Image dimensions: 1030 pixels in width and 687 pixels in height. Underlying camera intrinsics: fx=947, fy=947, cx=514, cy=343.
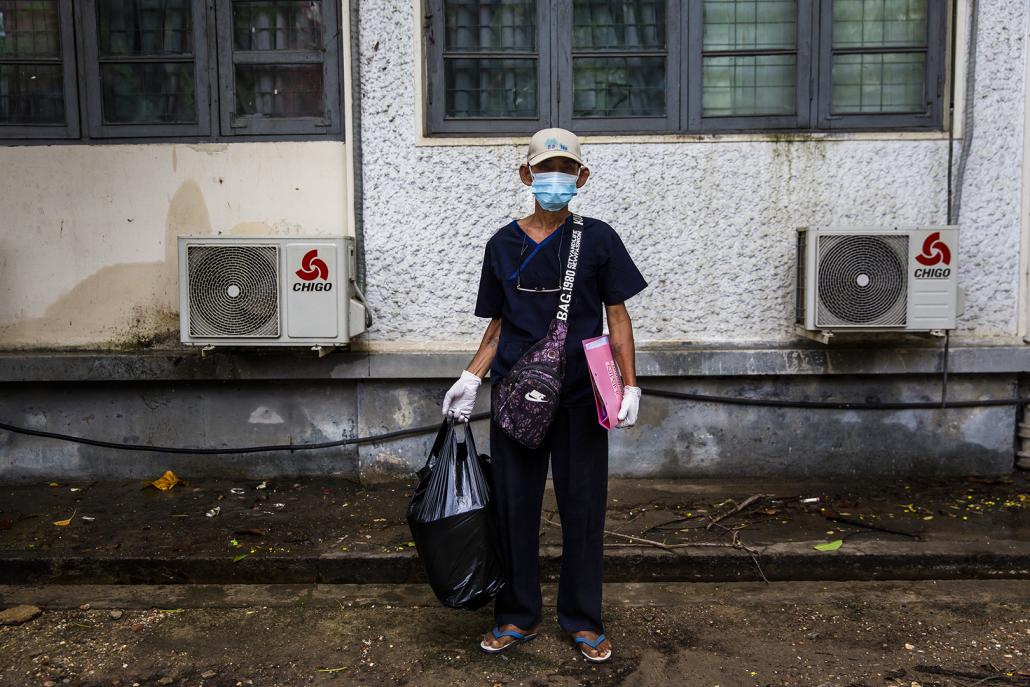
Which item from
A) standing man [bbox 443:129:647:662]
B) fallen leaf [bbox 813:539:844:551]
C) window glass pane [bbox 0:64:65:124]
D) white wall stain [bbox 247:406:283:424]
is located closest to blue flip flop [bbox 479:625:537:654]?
standing man [bbox 443:129:647:662]

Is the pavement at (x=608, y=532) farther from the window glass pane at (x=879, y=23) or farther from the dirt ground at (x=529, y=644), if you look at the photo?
the window glass pane at (x=879, y=23)

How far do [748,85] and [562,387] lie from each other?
2931 mm

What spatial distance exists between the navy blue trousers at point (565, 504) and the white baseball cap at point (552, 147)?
0.96 m

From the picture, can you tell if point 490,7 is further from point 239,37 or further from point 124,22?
point 124,22

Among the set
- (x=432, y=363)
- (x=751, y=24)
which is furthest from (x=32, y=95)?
(x=751, y=24)

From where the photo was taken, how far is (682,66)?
5.59 metres

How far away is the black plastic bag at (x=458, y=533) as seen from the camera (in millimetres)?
3615

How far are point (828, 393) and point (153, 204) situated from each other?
4.14m

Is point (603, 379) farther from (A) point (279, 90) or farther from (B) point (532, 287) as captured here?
(A) point (279, 90)

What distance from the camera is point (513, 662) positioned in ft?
12.1

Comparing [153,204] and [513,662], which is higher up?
[153,204]

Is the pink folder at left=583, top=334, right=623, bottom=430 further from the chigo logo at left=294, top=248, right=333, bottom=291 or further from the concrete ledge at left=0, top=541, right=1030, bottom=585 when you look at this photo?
the chigo logo at left=294, top=248, right=333, bottom=291

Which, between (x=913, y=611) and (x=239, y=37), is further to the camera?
(x=239, y=37)

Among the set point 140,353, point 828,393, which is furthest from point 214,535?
point 828,393
